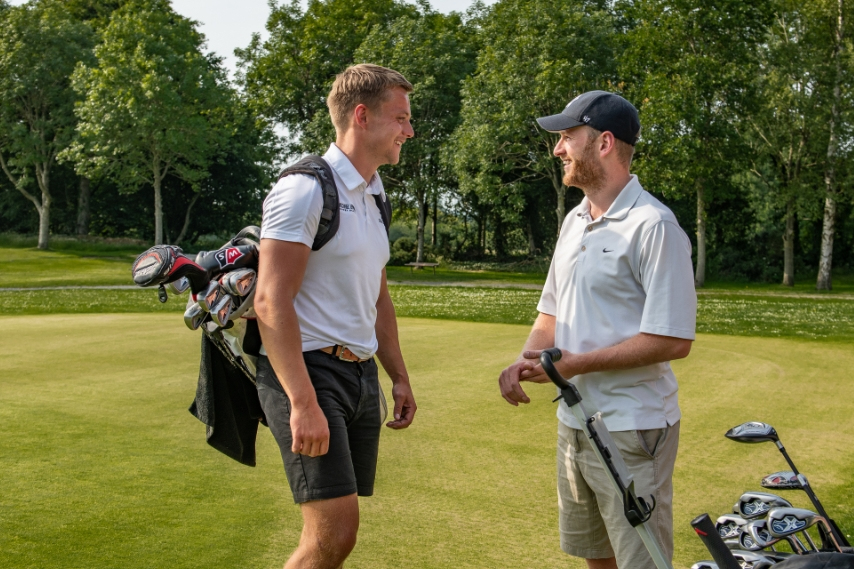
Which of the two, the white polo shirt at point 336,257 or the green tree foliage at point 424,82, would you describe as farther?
the green tree foliage at point 424,82

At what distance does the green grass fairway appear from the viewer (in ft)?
13.1

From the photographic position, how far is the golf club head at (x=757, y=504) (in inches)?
141

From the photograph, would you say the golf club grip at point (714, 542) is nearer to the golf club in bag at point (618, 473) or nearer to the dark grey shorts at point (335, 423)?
the golf club in bag at point (618, 473)

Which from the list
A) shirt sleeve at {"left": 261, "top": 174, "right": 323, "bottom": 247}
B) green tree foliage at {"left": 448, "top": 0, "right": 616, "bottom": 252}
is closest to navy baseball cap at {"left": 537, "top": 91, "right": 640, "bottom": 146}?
shirt sleeve at {"left": 261, "top": 174, "right": 323, "bottom": 247}

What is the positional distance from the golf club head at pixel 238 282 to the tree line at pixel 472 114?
29.4 meters

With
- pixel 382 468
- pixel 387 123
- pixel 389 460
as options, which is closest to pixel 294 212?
pixel 387 123

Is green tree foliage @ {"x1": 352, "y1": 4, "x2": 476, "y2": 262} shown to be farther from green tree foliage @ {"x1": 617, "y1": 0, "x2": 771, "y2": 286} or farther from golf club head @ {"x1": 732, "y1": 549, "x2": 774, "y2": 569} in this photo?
golf club head @ {"x1": 732, "y1": 549, "x2": 774, "y2": 569}

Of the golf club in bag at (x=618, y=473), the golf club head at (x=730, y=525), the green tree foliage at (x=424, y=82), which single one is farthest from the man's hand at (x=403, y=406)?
the green tree foliage at (x=424, y=82)

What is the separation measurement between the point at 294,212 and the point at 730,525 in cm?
227

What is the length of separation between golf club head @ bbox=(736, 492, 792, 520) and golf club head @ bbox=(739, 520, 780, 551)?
6 cm

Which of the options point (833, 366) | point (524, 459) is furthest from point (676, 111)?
point (524, 459)

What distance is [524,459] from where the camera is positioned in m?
5.56

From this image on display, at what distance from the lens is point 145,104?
3844cm

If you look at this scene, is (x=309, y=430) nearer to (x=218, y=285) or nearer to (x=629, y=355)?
(x=218, y=285)
